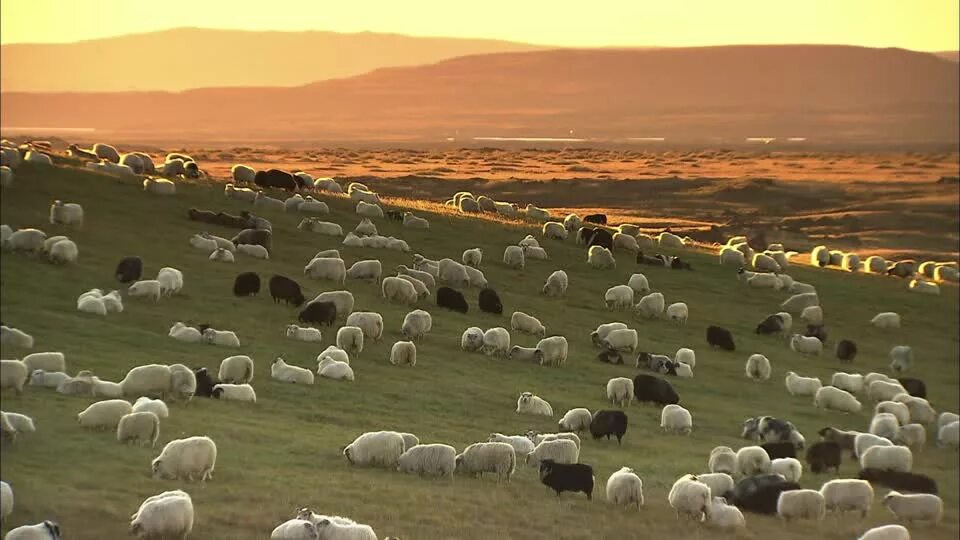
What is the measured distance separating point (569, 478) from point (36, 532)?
4178 mm

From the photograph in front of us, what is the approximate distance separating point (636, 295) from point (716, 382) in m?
1.59

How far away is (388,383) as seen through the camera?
12484mm

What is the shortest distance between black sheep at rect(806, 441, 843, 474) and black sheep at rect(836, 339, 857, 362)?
3814 mm

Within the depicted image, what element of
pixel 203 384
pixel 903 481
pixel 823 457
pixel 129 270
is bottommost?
pixel 903 481

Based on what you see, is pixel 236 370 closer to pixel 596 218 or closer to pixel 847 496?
pixel 596 218

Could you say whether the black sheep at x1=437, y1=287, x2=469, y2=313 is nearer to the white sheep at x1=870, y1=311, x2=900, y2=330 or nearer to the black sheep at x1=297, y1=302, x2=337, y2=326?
the black sheep at x1=297, y1=302, x2=337, y2=326

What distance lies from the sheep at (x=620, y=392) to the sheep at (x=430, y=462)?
3362 mm

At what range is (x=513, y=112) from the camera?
47.7ft

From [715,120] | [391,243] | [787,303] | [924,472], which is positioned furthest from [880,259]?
[391,243]

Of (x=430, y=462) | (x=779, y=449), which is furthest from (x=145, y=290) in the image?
(x=779, y=449)

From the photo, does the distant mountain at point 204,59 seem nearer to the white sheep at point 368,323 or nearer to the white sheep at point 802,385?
the white sheep at point 368,323

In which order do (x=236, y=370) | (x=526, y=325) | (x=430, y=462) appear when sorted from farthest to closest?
(x=526, y=325) < (x=236, y=370) < (x=430, y=462)

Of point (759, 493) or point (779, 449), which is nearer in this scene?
point (759, 493)

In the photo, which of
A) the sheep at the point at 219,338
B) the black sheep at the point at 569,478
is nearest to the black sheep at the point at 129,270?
the sheep at the point at 219,338
